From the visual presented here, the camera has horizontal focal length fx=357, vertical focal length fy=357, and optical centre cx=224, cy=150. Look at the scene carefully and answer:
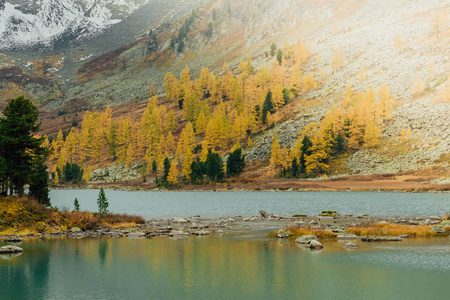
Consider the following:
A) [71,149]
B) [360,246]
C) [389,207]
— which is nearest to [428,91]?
[389,207]

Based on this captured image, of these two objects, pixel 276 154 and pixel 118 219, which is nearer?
pixel 118 219

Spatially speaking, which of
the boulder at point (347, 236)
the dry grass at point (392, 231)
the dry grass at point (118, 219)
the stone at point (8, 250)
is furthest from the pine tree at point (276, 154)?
the stone at point (8, 250)

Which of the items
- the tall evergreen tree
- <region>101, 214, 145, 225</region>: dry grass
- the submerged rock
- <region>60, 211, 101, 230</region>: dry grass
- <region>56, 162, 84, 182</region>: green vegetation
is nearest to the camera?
the submerged rock

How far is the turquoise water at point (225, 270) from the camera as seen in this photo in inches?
715

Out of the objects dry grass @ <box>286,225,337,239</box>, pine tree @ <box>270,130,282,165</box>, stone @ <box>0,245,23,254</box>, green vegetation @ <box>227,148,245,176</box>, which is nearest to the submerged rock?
dry grass @ <box>286,225,337,239</box>

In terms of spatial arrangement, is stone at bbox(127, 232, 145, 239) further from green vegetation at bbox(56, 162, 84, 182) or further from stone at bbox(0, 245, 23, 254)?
green vegetation at bbox(56, 162, 84, 182)

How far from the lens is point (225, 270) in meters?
22.0

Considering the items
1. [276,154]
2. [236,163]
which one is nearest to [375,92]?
[276,154]

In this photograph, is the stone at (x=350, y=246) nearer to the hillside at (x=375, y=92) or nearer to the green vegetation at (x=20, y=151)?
the green vegetation at (x=20, y=151)

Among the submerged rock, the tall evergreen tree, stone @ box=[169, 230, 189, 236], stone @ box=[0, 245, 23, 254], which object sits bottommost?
the submerged rock

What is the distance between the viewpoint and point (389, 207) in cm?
5753

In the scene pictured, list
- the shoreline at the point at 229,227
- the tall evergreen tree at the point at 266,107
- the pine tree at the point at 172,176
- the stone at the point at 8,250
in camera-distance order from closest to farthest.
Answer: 1. the stone at the point at 8,250
2. the shoreline at the point at 229,227
3. the pine tree at the point at 172,176
4. the tall evergreen tree at the point at 266,107

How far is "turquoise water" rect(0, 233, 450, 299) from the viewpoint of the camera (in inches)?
715

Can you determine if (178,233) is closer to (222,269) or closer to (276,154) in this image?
(222,269)
